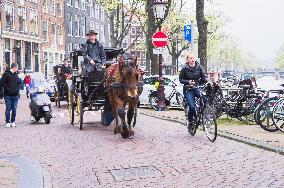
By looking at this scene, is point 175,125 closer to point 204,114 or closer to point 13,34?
point 204,114

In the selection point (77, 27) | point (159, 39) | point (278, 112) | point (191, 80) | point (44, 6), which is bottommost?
point (278, 112)

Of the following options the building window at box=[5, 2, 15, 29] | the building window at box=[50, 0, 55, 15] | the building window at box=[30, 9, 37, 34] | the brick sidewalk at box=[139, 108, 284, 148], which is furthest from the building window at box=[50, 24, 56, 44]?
the brick sidewalk at box=[139, 108, 284, 148]

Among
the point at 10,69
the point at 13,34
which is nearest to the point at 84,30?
the point at 13,34

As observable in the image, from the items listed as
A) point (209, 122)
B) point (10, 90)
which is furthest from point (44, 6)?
point (209, 122)

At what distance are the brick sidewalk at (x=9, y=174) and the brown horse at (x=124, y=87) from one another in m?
3.20

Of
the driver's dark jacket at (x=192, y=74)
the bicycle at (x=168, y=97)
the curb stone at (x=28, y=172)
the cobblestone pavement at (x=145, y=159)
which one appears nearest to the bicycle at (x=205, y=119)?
the cobblestone pavement at (x=145, y=159)

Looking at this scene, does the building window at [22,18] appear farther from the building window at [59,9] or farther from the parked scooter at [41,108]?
the parked scooter at [41,108]

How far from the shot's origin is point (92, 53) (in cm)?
1295

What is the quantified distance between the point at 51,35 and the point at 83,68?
43.5 meters

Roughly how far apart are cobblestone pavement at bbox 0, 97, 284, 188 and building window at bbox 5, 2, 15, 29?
32.9 m

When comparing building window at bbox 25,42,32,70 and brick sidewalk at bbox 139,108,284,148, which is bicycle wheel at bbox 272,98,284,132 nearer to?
brick sidewalk at bbox 139,108,284,148

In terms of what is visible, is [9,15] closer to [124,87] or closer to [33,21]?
[33,21]

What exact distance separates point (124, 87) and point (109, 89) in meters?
0.76

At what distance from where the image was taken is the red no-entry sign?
736 inches
